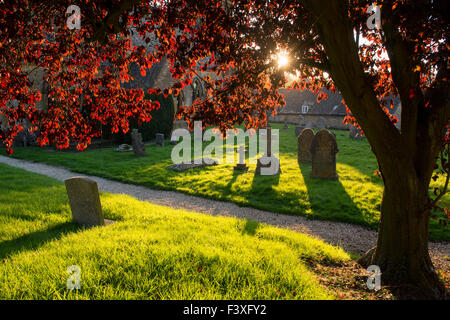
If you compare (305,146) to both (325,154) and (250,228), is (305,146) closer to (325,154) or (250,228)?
(325,154)

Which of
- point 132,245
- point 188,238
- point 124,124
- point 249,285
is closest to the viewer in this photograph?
point 249,285

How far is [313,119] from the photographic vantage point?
36.2 m

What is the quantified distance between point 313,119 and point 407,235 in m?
34.3

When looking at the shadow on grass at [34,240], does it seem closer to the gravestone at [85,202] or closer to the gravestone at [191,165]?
the gravestone at [85,202]

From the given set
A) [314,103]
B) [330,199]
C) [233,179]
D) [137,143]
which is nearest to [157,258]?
[330,199]

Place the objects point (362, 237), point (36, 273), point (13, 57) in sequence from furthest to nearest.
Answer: point (362, 237) → point (13, 57) → point (36, 273)

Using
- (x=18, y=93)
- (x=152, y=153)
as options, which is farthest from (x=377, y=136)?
(x=152, y=153)

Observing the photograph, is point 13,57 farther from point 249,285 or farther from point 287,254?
point 287,254

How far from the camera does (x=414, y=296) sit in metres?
3.32

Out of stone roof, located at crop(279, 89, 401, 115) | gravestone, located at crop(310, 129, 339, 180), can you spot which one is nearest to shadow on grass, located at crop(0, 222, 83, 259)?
gravestone, located at crop(310, 129, 339, 180)

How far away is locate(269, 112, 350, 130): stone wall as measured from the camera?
108ft

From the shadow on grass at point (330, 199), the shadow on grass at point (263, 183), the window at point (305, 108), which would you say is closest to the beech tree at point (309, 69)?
the shadow on grass at point (330, 199)

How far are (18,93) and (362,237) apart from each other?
21.8 feet

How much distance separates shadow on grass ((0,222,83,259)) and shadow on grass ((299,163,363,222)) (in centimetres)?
579
